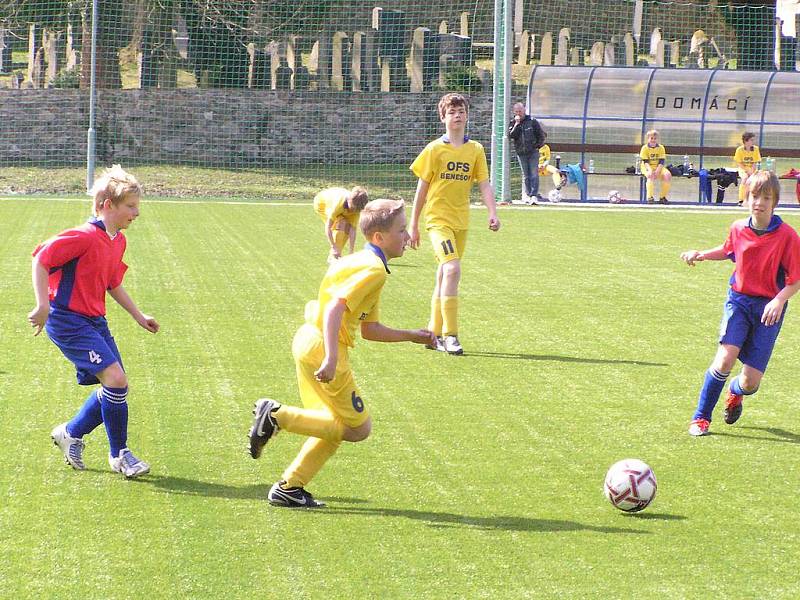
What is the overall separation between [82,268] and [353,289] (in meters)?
1.46

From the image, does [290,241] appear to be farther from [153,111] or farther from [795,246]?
[153,111]

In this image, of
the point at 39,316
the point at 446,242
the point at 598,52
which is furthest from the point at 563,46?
the point at 39,316

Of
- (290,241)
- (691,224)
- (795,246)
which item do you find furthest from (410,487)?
(691,224)

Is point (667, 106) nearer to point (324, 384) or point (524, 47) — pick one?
point (524, 47)

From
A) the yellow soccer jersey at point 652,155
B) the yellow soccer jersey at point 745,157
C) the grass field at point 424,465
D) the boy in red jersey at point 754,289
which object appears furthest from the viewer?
the yellow soccer jersey at point 652,155

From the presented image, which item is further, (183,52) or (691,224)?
(183,52)

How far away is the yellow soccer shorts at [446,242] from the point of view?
382 inches

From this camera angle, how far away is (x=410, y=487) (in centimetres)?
593

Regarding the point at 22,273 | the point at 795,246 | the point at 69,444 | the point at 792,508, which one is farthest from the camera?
the point at 22,273

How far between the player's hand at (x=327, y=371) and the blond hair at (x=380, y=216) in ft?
1.97

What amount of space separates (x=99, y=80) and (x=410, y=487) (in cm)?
2722

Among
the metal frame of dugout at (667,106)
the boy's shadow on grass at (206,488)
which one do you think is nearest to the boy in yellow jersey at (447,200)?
the boy's shadow on grass at (206,488)

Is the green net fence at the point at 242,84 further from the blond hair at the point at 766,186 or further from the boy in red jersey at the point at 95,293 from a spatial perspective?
the boy in red jersey at the point at 95,293

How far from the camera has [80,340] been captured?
5.84 meters
